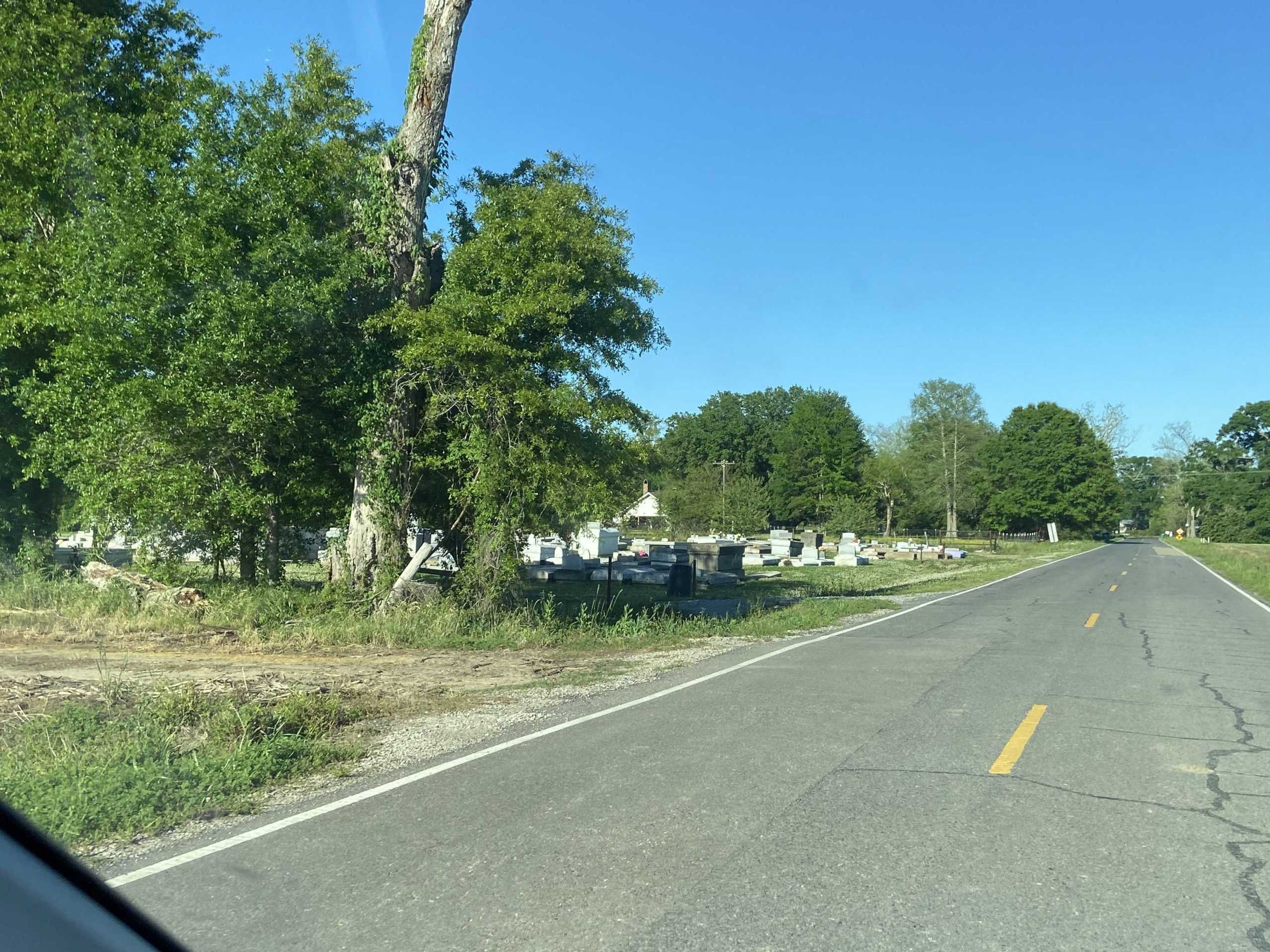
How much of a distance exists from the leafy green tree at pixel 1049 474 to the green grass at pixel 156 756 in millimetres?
92267

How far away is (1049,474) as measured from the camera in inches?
3752

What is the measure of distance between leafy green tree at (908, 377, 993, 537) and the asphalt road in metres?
84.0

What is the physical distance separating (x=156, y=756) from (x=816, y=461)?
9524 centimetres

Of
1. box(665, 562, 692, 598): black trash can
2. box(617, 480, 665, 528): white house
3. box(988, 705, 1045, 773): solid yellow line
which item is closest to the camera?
box(988, 705, 1045, 773): solid yellow line

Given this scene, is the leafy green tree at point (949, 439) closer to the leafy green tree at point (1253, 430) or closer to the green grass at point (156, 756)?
the leafy green tree at point (1253, 430)

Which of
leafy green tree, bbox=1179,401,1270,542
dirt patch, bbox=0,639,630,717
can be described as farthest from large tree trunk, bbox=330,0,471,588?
leafy green tree, bbox=1179,401,1270,542

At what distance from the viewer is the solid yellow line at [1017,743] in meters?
6.61

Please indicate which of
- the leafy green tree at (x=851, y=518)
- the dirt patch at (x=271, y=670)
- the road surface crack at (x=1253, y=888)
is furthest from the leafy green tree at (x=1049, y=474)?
the road surface crack at (x=1253, y=888)

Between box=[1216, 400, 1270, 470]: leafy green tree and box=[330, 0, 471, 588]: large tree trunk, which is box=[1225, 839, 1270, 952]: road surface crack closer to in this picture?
box=[330, 0, 471, 588]: large tree trunk

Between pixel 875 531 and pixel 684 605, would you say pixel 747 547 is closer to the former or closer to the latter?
pixel 684 605

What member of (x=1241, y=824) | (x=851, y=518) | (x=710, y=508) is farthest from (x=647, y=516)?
(x=1241, y=824)

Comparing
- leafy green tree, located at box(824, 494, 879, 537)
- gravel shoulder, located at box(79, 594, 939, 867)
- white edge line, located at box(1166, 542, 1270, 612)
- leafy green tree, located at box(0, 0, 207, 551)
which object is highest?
leafy green tree, located at box(0, 0, 207, 551)

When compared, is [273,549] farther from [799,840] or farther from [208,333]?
[799,840]

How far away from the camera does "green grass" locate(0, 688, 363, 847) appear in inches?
208
